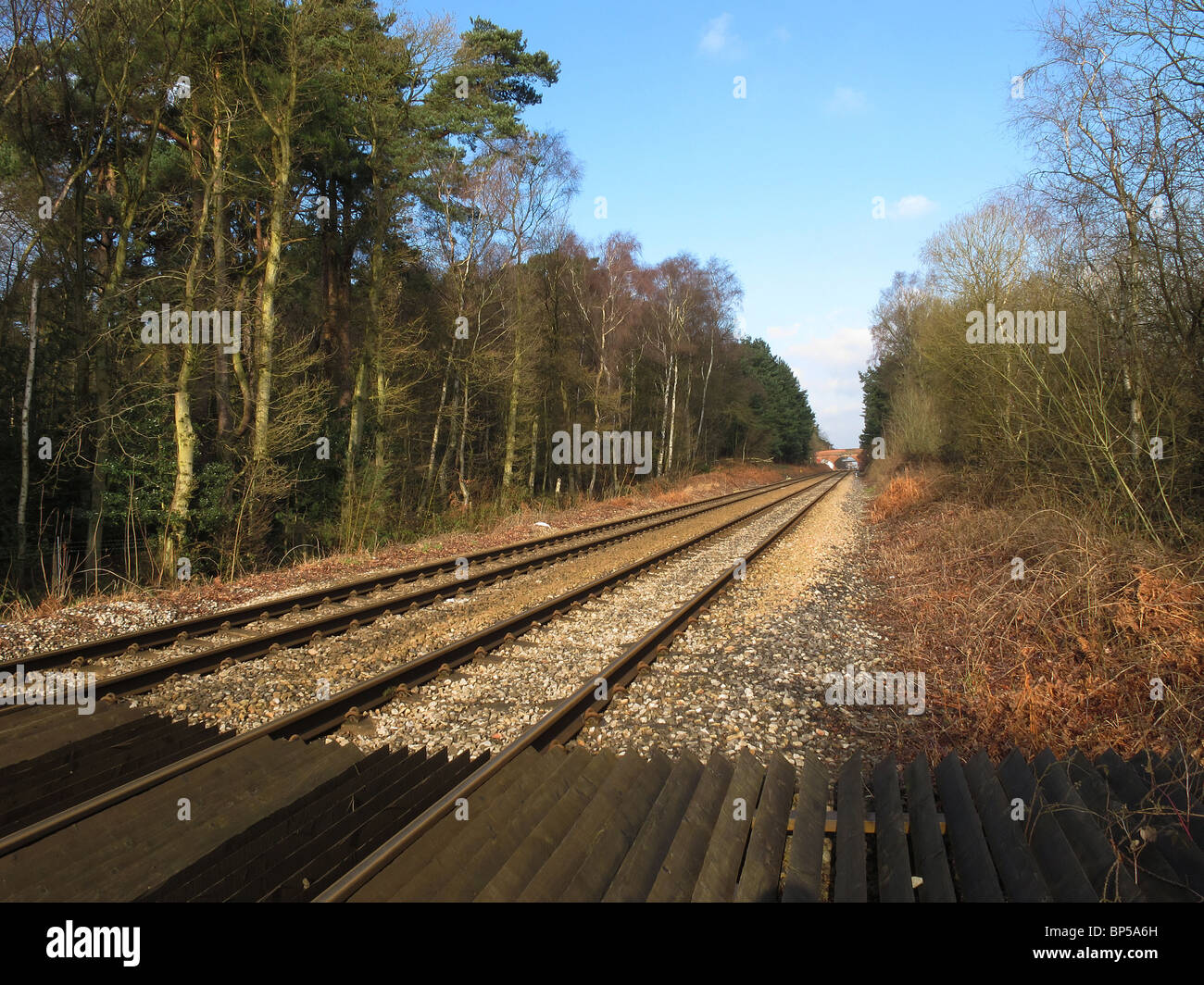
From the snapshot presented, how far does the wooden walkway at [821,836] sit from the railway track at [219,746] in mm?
495

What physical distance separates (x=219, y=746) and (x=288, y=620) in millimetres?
3755

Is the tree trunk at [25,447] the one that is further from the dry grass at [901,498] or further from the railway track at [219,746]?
the dry grass at [901,498]

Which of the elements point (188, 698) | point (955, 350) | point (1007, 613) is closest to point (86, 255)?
point (188, 698)

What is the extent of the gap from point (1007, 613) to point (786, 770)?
4119 mm

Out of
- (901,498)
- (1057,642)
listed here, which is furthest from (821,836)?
(901,498)

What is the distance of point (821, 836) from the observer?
3.21 m

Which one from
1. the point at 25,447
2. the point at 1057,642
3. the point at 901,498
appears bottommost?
the point at 1057,642

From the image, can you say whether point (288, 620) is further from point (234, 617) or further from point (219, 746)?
point (219, 746)

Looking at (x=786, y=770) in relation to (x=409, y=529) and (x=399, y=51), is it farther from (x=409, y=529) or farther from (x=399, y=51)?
(x=399, y=51)

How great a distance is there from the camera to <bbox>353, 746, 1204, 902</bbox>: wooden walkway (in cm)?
272

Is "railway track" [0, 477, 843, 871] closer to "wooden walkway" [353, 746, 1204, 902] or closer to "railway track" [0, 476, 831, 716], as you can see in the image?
"wooden walkway" [353, 746, 1204, 902]

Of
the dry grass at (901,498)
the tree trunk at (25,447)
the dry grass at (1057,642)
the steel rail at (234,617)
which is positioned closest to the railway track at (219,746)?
the steel rail at (234,617)

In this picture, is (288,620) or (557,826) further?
(288,620)

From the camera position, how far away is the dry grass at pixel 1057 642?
4.60 m
